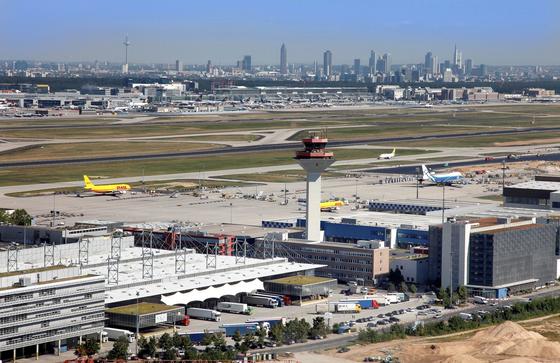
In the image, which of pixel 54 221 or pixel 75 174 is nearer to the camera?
pixel 54 221

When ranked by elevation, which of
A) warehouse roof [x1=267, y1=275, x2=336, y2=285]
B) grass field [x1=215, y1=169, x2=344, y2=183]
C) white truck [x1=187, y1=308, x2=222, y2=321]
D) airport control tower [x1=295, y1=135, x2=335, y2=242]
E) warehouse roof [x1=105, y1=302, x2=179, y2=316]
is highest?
airport control tower [x1=295, y1=135, x2=335, y2=242]

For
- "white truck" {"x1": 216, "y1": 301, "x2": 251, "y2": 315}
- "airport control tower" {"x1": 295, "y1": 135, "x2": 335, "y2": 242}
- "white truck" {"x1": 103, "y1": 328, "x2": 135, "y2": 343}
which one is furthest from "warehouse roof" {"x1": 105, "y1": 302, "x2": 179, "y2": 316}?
"airport control tower" {"x1": 295, "y1": 135, "x2": 335, "y2": 242}

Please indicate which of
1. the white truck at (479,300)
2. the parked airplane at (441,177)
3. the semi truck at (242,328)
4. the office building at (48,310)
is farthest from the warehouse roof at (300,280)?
the parked airplane at (441,177)

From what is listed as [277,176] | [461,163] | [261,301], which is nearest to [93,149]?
[277,176]

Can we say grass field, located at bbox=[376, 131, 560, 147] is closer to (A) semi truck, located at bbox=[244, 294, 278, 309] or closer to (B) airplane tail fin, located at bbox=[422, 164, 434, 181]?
(B) airplane tail fin, located at bbox=[422, 164, 434, 181]

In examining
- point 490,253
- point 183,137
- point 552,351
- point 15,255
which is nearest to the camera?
point 552,351

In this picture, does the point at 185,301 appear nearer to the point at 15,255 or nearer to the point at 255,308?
the point at 255,308

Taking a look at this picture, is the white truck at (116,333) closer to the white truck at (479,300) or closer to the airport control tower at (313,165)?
the white truck at (479,300)

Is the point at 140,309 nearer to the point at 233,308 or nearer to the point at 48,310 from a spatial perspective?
the point at 48,310

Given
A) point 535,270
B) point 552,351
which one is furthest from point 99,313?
point 535,270
